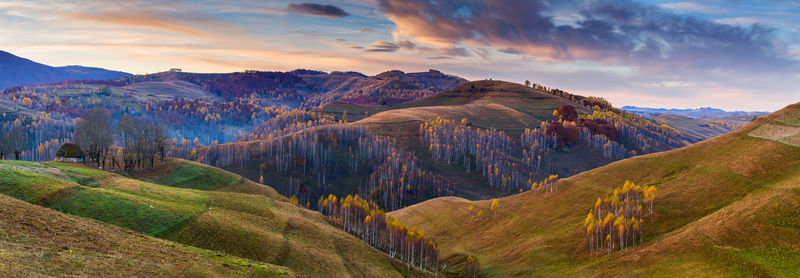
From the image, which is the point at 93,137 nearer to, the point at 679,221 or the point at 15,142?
Result: the point at 15,142

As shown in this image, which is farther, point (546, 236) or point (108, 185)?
point (546, 236)

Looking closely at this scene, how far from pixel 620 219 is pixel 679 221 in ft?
47.8

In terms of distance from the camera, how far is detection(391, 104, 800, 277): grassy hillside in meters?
78.6

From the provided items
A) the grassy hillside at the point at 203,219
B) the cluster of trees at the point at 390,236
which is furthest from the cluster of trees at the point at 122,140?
the cluster of trees at the point at 390,236

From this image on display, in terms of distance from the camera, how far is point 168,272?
1650 inches

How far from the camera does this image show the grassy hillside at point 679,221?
258ft

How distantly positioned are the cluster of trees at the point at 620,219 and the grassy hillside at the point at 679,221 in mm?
2598

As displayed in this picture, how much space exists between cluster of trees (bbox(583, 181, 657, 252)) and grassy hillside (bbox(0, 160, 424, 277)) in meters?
55.4

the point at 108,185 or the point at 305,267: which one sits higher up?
the point at 108,185

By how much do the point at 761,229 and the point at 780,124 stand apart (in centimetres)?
6636

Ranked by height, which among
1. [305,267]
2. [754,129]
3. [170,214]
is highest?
[754,129]

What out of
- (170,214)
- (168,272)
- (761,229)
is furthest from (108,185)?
(761,229)

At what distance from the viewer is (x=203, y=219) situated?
6656 cm

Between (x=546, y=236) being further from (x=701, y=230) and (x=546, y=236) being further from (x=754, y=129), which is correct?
(x=754, y=129)
